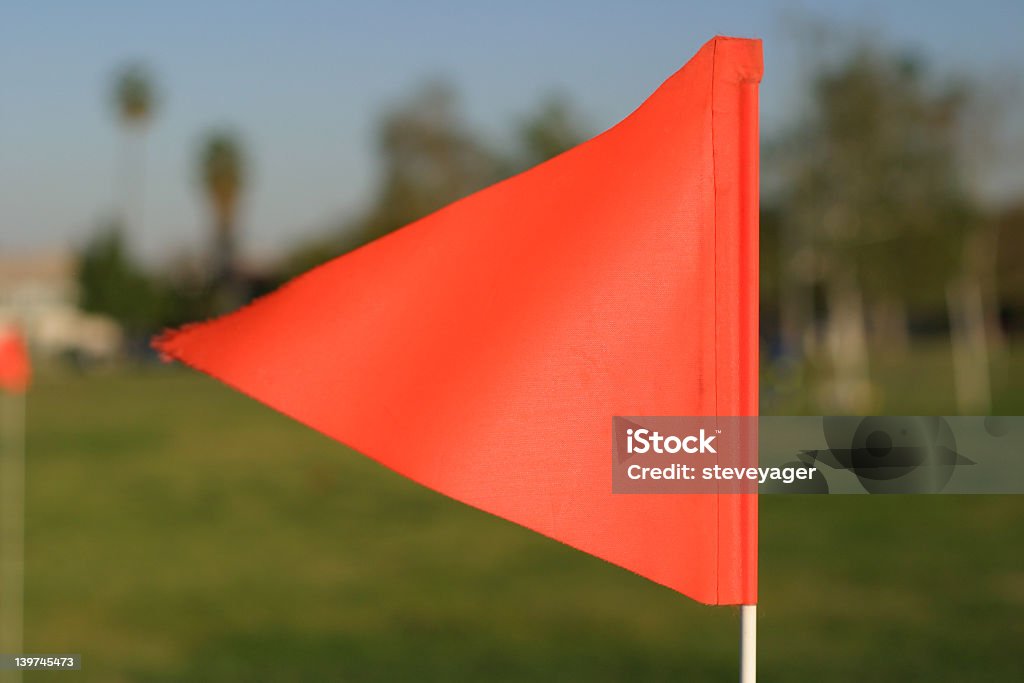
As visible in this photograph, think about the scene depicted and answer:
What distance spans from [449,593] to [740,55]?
11.2m

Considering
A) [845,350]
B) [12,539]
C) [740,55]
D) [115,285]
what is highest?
[115,285]

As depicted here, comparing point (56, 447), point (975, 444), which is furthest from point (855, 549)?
point (56, 447)

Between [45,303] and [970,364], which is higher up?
[45,303]

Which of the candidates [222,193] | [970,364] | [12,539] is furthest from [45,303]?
[12,539]

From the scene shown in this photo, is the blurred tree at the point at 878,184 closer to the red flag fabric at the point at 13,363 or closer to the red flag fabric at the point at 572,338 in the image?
the red flag fabric at the point at 13,363

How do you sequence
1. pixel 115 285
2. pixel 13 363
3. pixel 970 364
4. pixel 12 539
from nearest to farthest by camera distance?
pixel 13 363
pixel 12 539
pixel 970 364
pixel 115 285

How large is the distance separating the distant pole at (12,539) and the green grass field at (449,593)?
0.20m

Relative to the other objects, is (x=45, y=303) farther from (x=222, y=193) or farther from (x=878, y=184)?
(x=878, y=184)

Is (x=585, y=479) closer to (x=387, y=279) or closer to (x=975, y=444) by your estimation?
(x=387, y=279)

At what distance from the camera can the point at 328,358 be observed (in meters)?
2.18

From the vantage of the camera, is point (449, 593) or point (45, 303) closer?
point (449, 593)

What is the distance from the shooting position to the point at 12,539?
17.2 metres

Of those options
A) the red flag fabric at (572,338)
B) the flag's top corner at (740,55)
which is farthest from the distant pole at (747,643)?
the flag's top corner at (740,55)

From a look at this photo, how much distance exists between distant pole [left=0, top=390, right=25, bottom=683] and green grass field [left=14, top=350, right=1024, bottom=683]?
0.20 metres
